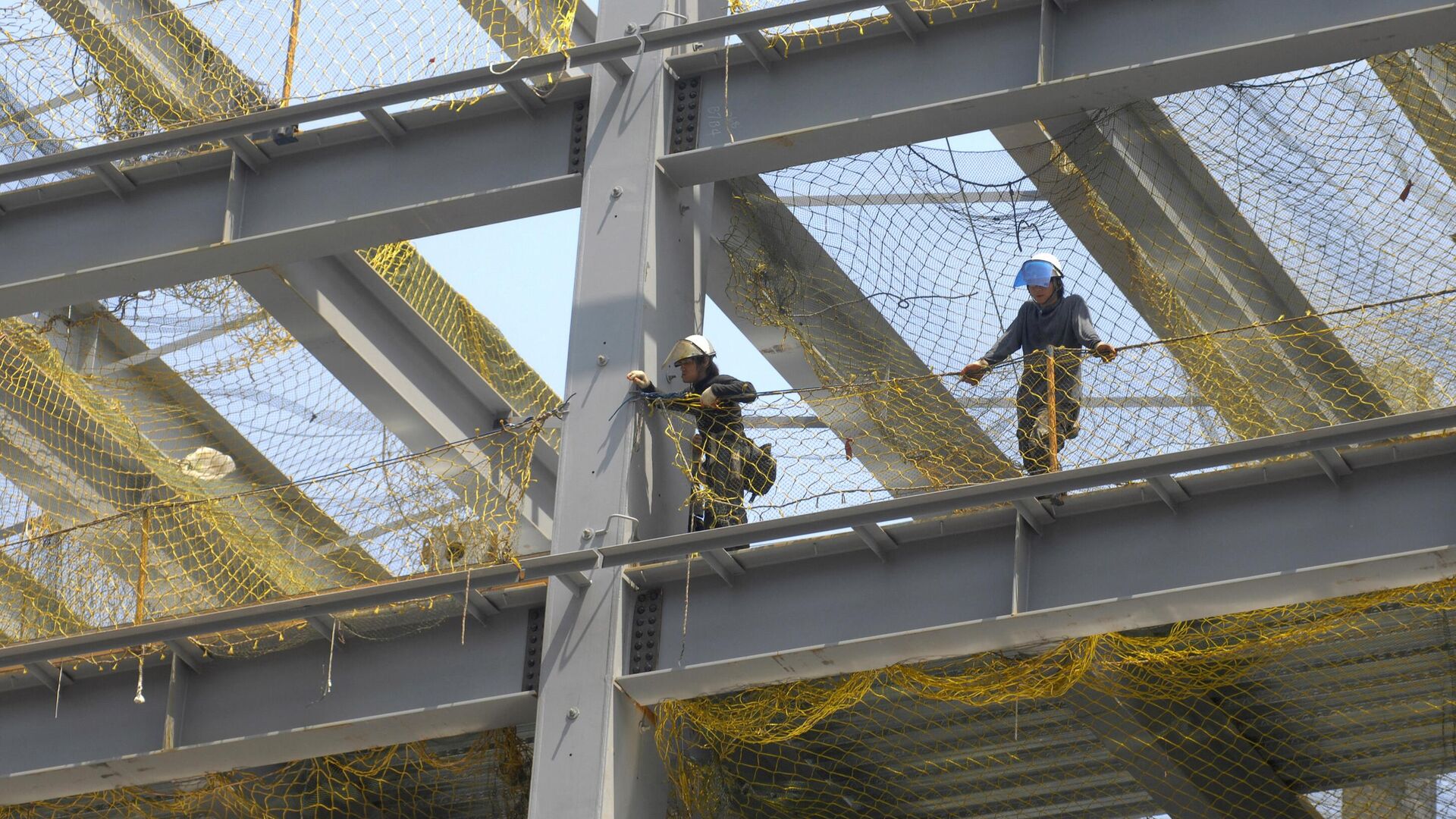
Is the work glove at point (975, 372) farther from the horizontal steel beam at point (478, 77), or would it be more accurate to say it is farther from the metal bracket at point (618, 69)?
the metal bracket at point (618, 69)

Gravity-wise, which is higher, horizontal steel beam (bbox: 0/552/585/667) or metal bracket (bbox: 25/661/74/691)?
horizontal steel beam (bbox: 0/552/585/667)

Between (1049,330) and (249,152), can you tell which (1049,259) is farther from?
(249,152)

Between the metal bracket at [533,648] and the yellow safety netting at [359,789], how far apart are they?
89 cm

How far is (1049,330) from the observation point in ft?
37.1

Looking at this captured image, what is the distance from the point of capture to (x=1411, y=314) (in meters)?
10.8

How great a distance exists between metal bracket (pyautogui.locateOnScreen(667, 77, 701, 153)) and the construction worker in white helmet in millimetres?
1233

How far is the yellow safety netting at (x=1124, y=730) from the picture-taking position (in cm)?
1053

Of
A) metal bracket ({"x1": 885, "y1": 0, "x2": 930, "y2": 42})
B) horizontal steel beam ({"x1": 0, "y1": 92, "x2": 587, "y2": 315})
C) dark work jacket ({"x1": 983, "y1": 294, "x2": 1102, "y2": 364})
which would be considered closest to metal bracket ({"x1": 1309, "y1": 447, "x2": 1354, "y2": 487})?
dark work jacket ({"x1": 983, "y1": 294, "x2": 1102, "y2": 364})

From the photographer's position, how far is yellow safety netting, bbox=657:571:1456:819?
10.5m

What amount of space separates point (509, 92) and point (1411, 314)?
5102 mm

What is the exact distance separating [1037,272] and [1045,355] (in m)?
0.93

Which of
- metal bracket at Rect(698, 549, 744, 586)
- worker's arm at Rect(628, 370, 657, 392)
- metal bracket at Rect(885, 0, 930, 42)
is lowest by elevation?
metal bracket at Rect(698, 549, 744, 586)

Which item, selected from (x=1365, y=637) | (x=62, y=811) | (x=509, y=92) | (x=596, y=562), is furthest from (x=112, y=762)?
(x=1365, y=637)

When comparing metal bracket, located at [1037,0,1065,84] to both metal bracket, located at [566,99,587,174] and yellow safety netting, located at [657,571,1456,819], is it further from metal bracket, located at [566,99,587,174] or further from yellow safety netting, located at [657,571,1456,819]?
yellow safety netting, located at [657,571,1456,819]
